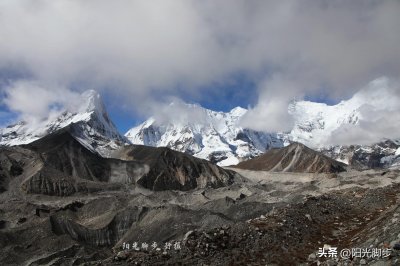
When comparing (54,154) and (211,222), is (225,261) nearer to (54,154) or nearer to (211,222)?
(211,222)

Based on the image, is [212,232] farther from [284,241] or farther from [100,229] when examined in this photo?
[100,229]

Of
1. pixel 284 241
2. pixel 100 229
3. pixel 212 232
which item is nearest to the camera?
pixel 212 232

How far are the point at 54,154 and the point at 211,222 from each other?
129 meters

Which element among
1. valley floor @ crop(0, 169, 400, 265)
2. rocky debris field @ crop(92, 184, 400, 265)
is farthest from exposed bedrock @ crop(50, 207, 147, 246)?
rocky debris field @ crop(92, 184, 400, 265)

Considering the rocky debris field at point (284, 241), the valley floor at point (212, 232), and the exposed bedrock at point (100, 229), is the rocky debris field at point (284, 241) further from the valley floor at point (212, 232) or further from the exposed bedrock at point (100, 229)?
the exposed bedrock at point (100, 229)

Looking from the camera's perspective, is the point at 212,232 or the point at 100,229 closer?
the point at 212,232

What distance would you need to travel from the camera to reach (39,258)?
54.7 m

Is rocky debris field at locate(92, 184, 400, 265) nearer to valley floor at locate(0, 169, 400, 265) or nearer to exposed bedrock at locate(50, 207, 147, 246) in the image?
valley floor at locate(0, 169, 400, 265)

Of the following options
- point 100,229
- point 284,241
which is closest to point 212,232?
Result: point 284,241

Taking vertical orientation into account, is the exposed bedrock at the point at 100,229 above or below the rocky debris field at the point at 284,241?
above

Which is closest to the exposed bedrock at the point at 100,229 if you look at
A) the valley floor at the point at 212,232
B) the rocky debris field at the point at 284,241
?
the valley floor at the point at 212,232

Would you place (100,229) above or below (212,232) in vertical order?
above

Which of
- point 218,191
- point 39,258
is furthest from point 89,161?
point 39,258

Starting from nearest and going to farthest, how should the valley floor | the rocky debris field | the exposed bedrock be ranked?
the rocky debris field, the valley floor, the exposed bedrock
